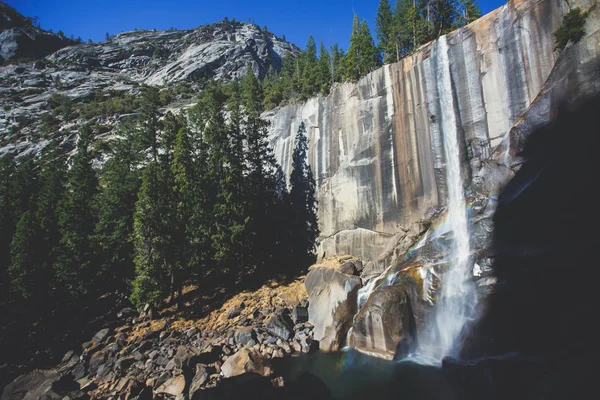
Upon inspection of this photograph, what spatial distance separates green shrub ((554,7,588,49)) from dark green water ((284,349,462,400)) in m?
16.8

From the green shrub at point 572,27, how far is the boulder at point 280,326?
20.5 metres

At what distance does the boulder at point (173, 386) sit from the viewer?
11047mm

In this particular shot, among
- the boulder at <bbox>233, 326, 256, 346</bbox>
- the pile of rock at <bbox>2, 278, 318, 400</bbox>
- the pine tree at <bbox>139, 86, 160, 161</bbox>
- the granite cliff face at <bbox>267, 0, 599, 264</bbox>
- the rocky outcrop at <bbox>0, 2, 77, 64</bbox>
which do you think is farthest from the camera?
the rocky outcrop at <bbox>0, 2, 77, 64</bbox>

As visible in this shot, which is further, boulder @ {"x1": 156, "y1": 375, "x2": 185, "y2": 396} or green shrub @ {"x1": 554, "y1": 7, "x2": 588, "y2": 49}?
green shrub @ {"x1": 554, "y1": 7, "x2": 588, "y2": 49}

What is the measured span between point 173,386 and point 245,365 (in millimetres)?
2962

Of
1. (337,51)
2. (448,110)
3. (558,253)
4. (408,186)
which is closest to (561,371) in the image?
(558,253)

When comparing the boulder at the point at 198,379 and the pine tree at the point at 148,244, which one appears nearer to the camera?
Answer: the boulder at the point at 198,379

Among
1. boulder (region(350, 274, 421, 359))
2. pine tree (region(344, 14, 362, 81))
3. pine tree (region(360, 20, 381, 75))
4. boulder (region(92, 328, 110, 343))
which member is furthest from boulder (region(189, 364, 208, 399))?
pine tree (region(360, 20, 381, 75))

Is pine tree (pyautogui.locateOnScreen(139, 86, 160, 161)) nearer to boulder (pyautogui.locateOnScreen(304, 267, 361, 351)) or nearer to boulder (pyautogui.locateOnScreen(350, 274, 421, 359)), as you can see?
boulder (pyautogui.locateOnScreen(304, 267, 361, 351))

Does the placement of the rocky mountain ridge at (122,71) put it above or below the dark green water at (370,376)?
above

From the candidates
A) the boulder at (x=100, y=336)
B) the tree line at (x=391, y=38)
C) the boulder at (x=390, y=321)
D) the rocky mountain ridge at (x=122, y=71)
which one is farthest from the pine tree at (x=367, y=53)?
the rocky mountain ridge at (x=122, y=71)

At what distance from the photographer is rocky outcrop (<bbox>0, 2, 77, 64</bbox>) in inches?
3684

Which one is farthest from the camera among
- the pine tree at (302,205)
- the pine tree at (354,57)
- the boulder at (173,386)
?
the pine tree at (354,57)

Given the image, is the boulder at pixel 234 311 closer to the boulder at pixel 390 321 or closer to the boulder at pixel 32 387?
the boulder at pixel 390 321
